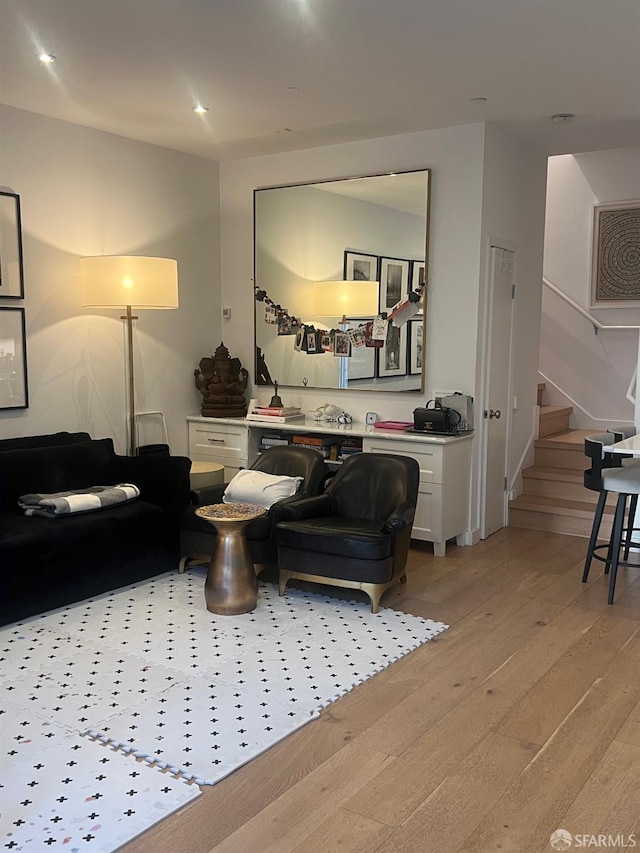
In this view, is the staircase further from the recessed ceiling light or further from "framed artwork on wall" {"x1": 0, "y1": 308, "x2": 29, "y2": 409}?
"framed artwork on wall" {"x1": 0, "y1": 308, "x2": 29, "y2": 409}

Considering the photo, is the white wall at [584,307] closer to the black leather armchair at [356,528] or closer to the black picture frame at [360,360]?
the black picture frame at [360,360]

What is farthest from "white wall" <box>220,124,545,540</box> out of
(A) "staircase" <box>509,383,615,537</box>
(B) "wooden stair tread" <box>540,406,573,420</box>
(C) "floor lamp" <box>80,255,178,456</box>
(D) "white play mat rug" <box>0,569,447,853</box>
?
(D) "white play mat rug" <box>0,569,447,853</box>

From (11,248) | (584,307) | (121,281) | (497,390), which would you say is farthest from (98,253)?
(584,307)

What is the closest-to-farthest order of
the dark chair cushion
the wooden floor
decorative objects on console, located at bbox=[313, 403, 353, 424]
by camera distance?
the wooden floor, the dark chair cushion, decorative objects on console, located at bbox=[313, 403, 353, 424]

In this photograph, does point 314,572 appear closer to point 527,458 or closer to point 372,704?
point 372,704

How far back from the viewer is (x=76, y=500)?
14.4 feet

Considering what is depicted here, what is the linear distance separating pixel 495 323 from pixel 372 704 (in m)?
3.16

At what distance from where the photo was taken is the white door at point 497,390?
548cm

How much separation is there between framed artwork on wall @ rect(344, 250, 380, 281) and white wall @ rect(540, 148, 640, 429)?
277cm

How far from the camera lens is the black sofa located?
13.2 feet

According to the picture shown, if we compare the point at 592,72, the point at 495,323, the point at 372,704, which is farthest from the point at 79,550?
the point at 592,72

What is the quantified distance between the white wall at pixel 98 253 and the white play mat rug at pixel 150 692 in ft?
4.90

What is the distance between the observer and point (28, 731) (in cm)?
291

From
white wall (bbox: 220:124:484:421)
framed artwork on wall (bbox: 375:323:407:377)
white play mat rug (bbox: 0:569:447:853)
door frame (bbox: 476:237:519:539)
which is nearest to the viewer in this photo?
white play mat rug (bbox: 0:569:447:853)
